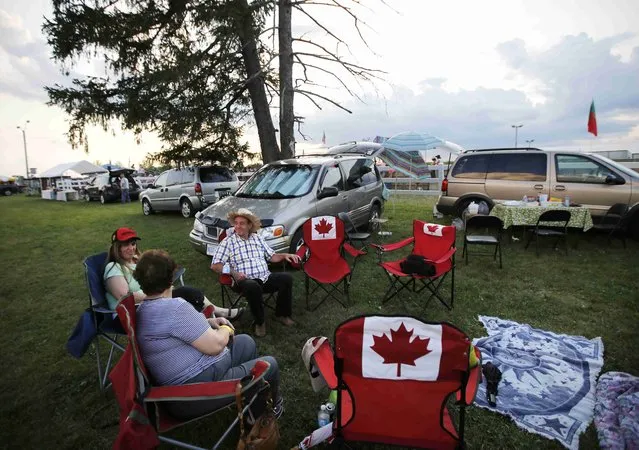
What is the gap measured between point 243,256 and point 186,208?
8621mm

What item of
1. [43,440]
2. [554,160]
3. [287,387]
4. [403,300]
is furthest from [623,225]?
[43,440]

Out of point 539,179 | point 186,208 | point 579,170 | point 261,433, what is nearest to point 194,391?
point 261,433

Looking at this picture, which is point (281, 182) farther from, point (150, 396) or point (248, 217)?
point (150, 396)

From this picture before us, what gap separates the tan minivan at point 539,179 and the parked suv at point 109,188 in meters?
17.3

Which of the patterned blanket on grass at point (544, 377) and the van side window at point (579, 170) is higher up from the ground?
the van side window at point (579, 170)

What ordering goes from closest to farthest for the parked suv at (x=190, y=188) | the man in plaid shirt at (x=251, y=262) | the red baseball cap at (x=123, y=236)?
the red baseball cap at (x=123, y=236)
the man in plaid shirt at (x=251, y=262)
the parked suv at (x=190, y=188)

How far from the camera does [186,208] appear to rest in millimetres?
11594

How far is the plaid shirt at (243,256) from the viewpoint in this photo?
3766mm

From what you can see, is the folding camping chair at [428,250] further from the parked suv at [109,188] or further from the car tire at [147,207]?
the parked suv at [109,188]

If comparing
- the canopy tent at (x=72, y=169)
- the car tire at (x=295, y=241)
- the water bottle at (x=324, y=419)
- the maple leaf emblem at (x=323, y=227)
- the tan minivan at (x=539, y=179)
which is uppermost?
the canopy tent at (x=72, y=169)

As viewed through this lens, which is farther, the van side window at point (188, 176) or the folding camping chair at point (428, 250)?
the van side window at point (188, 176)

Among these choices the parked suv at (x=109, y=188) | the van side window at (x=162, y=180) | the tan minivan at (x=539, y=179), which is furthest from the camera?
the parked suv at (x=109, y=188)

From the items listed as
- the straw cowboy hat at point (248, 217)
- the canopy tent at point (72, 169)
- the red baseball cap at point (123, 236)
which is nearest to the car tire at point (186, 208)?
the straw cowboy hat at point (248, 217)

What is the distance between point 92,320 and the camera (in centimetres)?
261
